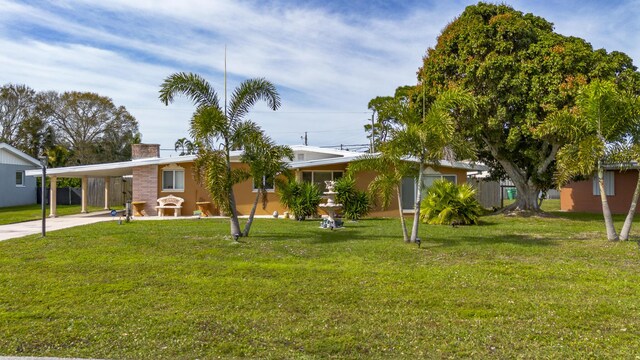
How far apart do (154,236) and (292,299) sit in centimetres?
707

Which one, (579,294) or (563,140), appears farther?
(563,140)

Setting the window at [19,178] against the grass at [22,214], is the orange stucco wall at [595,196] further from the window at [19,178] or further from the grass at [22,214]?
the window at [19,178]

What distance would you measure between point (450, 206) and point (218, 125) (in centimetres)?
883

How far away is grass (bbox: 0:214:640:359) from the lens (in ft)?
16.1

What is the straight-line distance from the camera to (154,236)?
12.5 m

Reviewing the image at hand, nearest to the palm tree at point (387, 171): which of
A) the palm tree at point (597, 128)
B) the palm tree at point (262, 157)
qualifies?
the palm tree at point (262, 157)

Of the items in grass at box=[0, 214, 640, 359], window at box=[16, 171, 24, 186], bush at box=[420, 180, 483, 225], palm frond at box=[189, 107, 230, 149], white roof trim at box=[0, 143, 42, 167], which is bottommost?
grass at box=[0, 214, 640, 359]

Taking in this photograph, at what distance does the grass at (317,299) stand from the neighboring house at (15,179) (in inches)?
909

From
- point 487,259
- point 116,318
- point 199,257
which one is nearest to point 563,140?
point 487,259

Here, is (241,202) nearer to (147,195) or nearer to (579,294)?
(147,195)

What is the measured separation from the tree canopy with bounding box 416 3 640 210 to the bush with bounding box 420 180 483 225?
3.07 m

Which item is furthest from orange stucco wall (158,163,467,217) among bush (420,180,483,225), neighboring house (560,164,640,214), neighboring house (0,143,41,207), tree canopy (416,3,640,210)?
neighboring house (0,143,41,207)

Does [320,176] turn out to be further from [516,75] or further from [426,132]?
[426,132]

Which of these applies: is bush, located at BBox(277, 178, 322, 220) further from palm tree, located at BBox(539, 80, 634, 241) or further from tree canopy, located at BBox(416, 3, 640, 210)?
palm tree, located at BBox(539, 80, 634, 241)
